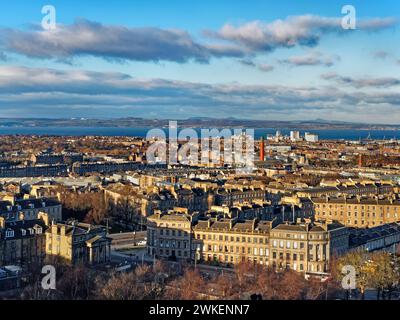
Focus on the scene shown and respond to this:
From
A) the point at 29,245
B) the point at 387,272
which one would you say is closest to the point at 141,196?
the point at 29,245

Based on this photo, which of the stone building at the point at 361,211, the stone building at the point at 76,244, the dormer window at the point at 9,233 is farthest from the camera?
the stone building at the point at 361,211

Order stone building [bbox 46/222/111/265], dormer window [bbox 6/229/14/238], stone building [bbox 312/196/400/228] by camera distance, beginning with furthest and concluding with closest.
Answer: stone building [bbox 312/196/400/228], dormer window [bbox 6/229/14/238], stone building [bbox 46/222/111/265]

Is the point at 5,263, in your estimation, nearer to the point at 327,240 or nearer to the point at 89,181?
the point at 327,240

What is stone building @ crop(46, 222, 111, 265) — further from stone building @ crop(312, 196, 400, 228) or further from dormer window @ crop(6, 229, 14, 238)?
stone building @ crop(312, 196, 400, 228)

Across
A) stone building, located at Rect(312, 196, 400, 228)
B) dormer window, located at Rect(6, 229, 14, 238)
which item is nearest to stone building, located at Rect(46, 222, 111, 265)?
dormer window, located at Rect(6, 229, 14, 238)

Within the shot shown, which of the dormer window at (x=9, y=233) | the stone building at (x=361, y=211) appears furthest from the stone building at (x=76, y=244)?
the stone building at (x=361, y=211)

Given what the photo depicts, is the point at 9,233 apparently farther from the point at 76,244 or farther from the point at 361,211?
the point at 361,211

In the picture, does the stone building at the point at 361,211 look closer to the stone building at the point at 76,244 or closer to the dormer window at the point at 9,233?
the stone building at the point at 76,244

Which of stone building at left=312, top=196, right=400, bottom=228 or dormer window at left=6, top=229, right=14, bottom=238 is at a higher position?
dormer window at left=6, top=229, right=14, bottom=238

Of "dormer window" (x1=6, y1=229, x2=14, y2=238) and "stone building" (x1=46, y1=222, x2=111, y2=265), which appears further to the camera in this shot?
"dormer window" (x1=6, y1=229, x2=14, y2=238)
